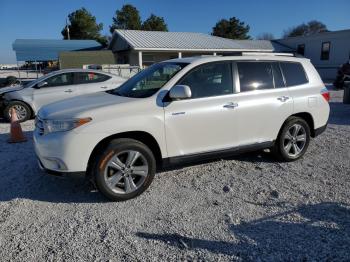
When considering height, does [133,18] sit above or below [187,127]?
above

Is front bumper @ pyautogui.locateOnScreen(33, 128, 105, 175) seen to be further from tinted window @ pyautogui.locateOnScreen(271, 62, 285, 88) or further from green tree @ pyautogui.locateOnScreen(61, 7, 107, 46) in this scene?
green tree @ pyautogui.locateOnScreen(61, 7, 107, 46)

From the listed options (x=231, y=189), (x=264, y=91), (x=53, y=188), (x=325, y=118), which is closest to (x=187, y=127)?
(x=231, y=189)

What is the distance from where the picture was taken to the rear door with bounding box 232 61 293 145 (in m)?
4.61

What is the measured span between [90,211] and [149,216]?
2.42 feet

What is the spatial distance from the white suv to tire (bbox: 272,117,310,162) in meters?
0.02

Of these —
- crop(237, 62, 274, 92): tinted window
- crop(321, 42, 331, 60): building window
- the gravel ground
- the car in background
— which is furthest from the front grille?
crop(321, 42, 331, 60): building window

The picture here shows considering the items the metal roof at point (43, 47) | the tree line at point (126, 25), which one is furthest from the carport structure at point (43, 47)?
the tree line at point (126, 25)

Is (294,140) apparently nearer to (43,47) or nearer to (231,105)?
(231,105)

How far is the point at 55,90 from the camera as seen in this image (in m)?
9.09

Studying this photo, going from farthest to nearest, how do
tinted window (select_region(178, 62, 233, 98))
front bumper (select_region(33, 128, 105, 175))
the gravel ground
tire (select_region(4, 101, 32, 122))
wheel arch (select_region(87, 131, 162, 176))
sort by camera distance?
tire (select_region(4, 101, 32, 122)) < tinted window (select_region(178, 62, 233, 98)) < wheel arch (select_region(87, 131, 162, 176)) < front bumper (select_region(33, 128, 105, 175)) < the gravel ground

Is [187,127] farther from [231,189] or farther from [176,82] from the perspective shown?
[231,189]

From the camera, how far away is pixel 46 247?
307 cm

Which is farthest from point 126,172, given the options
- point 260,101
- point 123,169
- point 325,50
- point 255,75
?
point 325,50

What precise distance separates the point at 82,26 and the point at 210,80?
173 feet
